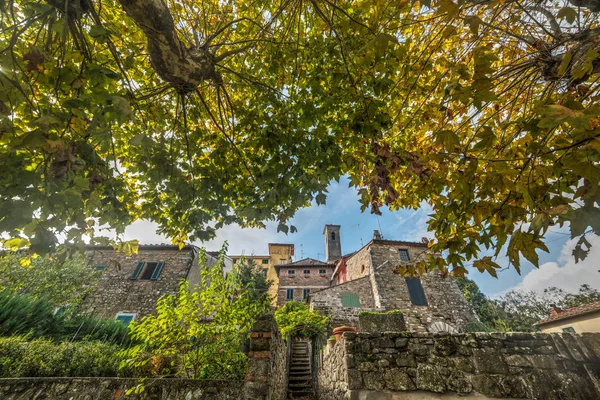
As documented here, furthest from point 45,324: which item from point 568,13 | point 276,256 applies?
point 276,256

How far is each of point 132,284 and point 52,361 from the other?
10.0 m

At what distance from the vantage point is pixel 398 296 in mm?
15039

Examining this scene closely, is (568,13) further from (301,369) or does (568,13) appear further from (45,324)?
(45,324)

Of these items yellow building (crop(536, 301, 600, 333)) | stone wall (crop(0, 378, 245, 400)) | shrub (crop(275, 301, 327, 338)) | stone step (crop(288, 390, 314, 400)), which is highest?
yellow building (crop(536, 301, 600, 333))

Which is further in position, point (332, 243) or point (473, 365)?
point (332, 243)

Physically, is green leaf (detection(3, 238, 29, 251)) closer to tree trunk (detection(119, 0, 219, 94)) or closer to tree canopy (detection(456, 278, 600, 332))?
tree trunk (detection(119, 0, 219, 94))

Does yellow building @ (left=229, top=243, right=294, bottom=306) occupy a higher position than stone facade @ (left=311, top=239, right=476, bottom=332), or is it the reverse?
yellow building @ (left=229, top=243, right=294, bottom=306)

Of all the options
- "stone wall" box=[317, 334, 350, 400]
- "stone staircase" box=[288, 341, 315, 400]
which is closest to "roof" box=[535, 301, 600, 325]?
"stone staircase" box=[288, 341, 315, 400]

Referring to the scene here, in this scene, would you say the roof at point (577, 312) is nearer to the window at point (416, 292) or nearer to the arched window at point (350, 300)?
the window at point (416, 292)

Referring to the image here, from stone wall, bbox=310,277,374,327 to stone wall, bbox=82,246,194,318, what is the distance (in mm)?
8112

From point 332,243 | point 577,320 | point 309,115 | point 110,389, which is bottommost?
point 110,389

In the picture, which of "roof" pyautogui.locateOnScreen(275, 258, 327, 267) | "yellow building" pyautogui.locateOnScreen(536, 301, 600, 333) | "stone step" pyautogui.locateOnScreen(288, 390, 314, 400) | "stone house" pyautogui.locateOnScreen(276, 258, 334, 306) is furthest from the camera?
"roof" pyautogui.locateOnScreen(275, 258, 327, 267)

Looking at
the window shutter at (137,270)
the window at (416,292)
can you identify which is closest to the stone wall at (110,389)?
the window shutter at (137,270)

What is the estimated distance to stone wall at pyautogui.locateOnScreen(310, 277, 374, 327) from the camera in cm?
1306
